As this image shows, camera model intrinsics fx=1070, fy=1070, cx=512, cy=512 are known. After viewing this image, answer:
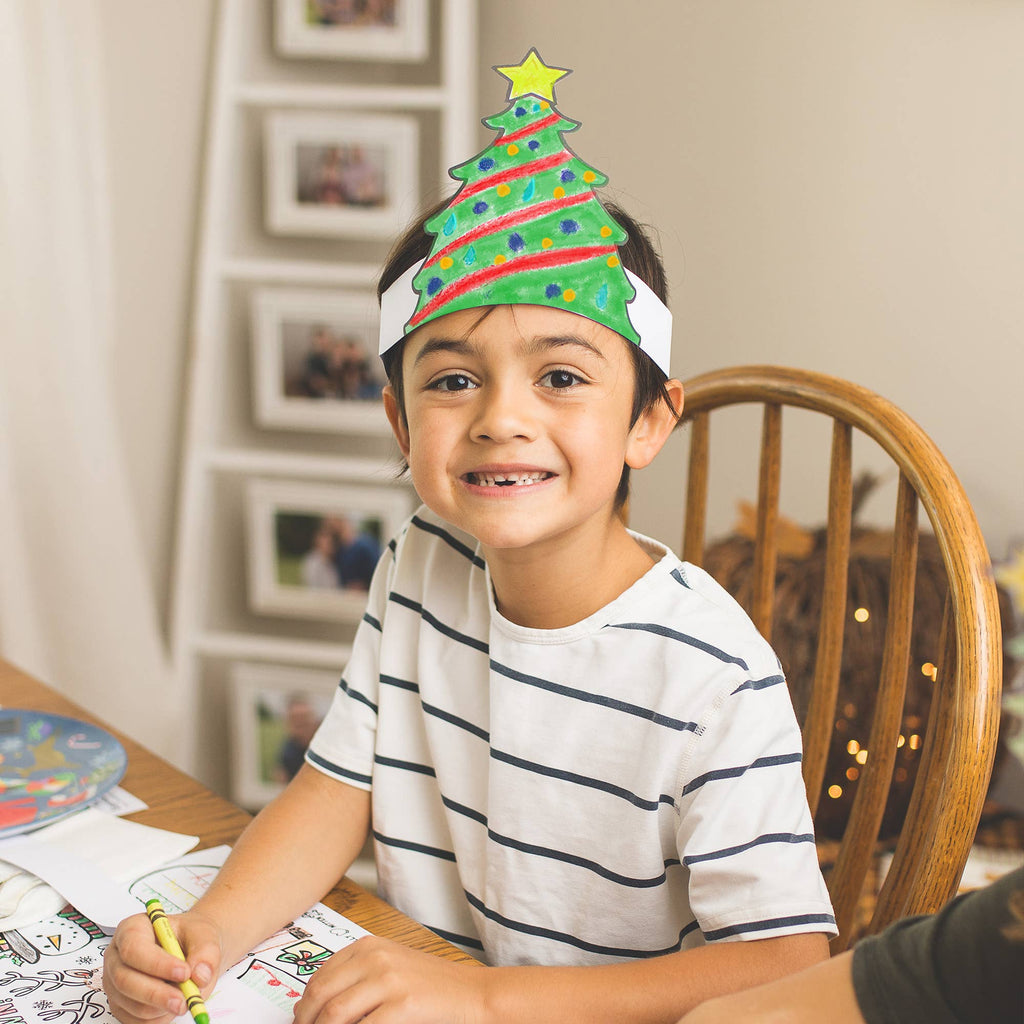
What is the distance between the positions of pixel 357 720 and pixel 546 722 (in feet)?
0.64

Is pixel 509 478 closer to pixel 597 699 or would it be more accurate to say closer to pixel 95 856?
pixel 597 699

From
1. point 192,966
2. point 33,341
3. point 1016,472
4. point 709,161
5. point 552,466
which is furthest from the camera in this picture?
point 33,341

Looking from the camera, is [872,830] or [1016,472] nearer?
[872,830]

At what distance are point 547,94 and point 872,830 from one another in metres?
0.62

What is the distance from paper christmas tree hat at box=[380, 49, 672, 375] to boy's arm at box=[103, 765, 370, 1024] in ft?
1.31

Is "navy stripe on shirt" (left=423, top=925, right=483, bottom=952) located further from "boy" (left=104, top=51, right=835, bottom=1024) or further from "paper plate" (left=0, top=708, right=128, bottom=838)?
"paper plate" (left=0, top=708, right=128, bottom=838)

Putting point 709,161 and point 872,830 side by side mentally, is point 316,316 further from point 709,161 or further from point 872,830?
point 872,830

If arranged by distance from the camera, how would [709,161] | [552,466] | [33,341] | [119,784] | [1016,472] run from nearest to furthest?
[552,466], [119,784], [1016,472], [709,161], [33,341]

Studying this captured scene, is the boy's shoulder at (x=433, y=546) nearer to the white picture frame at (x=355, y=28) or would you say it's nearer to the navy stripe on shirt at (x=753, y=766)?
the navy stripe on shirt at (x=753, y=766)

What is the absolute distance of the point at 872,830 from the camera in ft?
2.76

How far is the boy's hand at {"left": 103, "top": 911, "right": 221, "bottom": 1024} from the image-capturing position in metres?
0.61

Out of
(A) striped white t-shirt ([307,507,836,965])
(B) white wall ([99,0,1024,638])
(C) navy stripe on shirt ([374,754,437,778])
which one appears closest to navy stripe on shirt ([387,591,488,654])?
(A) striped white t-shirt ([307,507,836,965])

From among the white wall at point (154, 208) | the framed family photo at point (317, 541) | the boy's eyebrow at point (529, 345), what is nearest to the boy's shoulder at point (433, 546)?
the boy's eyebrow at point (529, 345)

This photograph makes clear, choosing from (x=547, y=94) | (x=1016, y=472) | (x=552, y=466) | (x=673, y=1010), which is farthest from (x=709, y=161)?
(x=673, y=1010)
